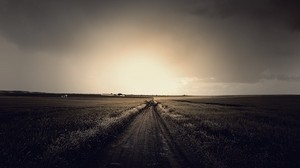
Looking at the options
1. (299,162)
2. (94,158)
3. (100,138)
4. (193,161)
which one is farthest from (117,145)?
(299,162)

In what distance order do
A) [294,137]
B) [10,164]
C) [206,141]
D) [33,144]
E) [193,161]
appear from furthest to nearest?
1. [294,137]
2. [206,141]
3. [33,144]
4. [193,161]
5. [10,164]

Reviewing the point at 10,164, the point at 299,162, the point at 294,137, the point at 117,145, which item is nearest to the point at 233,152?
the point at 299,162

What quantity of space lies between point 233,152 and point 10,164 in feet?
38.4

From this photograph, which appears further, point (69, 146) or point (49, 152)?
point (69, 146)

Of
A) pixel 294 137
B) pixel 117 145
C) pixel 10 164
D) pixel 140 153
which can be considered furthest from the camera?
pixel 294 137

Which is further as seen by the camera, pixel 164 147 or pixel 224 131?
pixel 224 131

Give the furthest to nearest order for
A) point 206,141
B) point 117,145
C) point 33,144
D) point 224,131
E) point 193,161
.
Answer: point 224,131 → point 206,141 → point 117,145 → point 33,144 → point 193,161

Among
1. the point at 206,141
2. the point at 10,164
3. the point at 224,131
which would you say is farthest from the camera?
the point at 224,131

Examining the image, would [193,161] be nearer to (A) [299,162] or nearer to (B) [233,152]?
(B) [233,152]

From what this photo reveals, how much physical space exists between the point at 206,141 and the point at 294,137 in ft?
25.6

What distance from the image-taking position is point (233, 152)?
1617 centimetres

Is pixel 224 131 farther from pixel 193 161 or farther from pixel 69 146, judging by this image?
pixel 69 146

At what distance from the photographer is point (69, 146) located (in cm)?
1634

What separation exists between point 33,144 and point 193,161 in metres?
9.77
